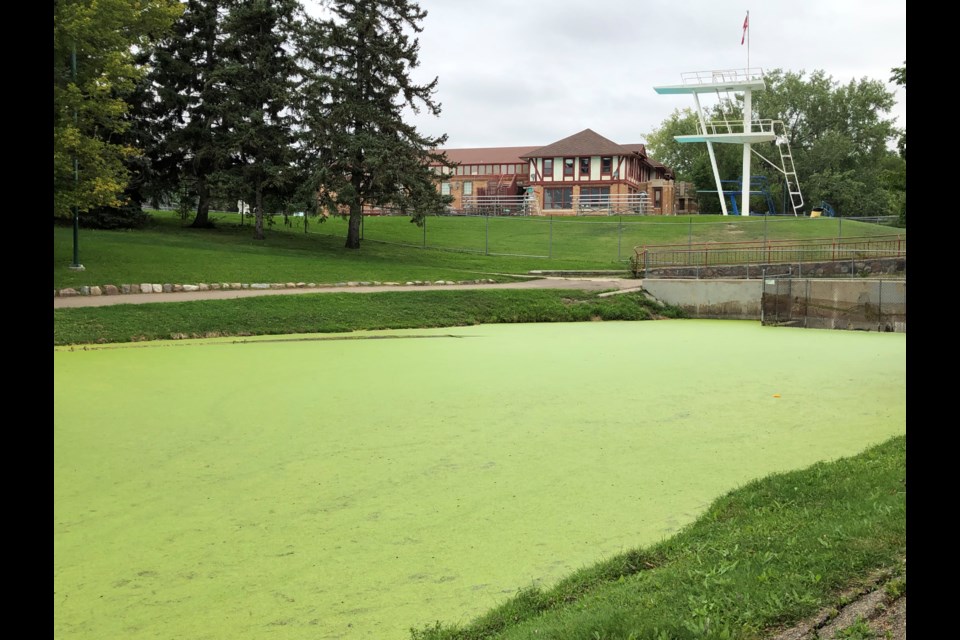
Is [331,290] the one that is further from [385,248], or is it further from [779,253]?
[779,253]

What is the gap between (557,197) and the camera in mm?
56562

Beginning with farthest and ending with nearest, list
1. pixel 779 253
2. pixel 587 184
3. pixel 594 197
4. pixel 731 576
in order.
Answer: pixel 587 184 → pixel 594 197 → pixel 779 253 → pixel 731 576

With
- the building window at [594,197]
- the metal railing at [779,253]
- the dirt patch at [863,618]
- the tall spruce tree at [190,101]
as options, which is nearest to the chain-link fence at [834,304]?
the metal railing at [779,253]

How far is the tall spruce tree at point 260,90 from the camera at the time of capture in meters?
28.4

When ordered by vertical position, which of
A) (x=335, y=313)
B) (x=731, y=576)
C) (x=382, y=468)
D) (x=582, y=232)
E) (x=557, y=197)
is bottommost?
(x=382, y=468)

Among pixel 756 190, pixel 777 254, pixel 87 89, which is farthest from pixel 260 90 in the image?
pixel 756 190

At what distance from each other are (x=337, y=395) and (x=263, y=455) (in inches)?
94.4

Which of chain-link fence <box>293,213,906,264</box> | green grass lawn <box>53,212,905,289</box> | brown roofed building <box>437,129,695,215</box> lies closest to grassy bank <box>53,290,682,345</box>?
green grass lawn <box>53,212,905,289</box>

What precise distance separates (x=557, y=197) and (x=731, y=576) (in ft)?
179

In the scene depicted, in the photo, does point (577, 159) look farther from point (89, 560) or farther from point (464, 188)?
point (89, 560)

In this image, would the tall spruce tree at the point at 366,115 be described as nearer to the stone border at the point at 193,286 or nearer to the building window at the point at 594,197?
the stone border at the point at 193,286

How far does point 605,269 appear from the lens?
27031 millimetres

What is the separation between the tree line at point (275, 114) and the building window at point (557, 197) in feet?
92.2
